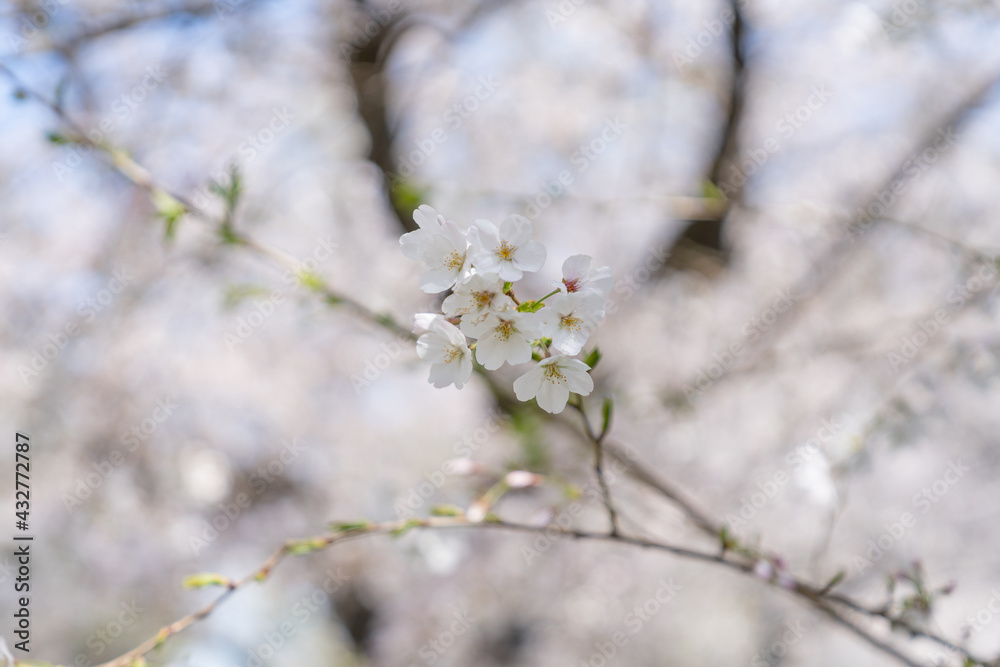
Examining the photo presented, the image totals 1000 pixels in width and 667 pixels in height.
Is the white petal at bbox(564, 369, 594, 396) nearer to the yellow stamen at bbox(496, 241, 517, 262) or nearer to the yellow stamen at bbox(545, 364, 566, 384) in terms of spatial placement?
the yellow stamen at bbox(545, 364, 566, 384)

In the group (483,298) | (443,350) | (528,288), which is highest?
(483,298)

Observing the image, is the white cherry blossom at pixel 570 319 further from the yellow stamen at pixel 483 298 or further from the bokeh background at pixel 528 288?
the bokeh background at pixel 528 288

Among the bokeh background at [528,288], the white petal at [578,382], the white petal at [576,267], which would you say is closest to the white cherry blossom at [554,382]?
the white petal at [578,382]

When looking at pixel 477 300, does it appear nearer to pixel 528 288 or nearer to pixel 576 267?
pixel 576 267

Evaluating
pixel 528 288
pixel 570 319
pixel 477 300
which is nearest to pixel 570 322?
pixel 570 319

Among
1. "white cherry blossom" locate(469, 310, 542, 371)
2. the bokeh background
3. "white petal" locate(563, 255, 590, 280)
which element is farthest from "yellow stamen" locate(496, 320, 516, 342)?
the bokeh background

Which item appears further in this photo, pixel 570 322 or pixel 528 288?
pixel 528 288

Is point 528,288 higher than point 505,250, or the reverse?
point 505,250
